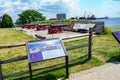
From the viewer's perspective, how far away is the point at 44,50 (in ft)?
19.0

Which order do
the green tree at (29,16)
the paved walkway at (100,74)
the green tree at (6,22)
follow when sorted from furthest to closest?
the green tree at (29,16) → the green tree at (6,22) → the paved walkway at (100,74)

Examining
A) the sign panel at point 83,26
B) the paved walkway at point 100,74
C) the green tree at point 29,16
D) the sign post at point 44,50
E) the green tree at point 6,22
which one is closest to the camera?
the sign post at point 44,50

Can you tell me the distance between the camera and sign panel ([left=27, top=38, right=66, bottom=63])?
18.3 feet

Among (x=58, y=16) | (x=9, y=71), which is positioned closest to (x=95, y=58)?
(x=9, y=71)

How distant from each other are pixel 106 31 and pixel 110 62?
884 cm

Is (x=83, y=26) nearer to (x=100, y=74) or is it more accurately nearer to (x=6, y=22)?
(x=100, y=74)

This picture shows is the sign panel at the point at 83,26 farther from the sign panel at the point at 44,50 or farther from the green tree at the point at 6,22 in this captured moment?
the green tree at the point at 6,22

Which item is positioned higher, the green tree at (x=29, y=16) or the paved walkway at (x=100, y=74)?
the green tree at (x=29, y=16)

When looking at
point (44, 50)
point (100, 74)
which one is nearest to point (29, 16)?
point (100, 74)

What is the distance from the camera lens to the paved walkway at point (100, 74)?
6127 millimetres

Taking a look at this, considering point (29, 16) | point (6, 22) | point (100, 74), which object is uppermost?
point (29, 16)

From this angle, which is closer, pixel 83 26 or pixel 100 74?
pixel 100 74

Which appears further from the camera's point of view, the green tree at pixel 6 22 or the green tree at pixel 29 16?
the green tree at pixel 29 16

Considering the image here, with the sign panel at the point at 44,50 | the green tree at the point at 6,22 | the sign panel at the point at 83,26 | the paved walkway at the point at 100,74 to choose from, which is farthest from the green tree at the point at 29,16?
the sign panel at the point at 44,50
